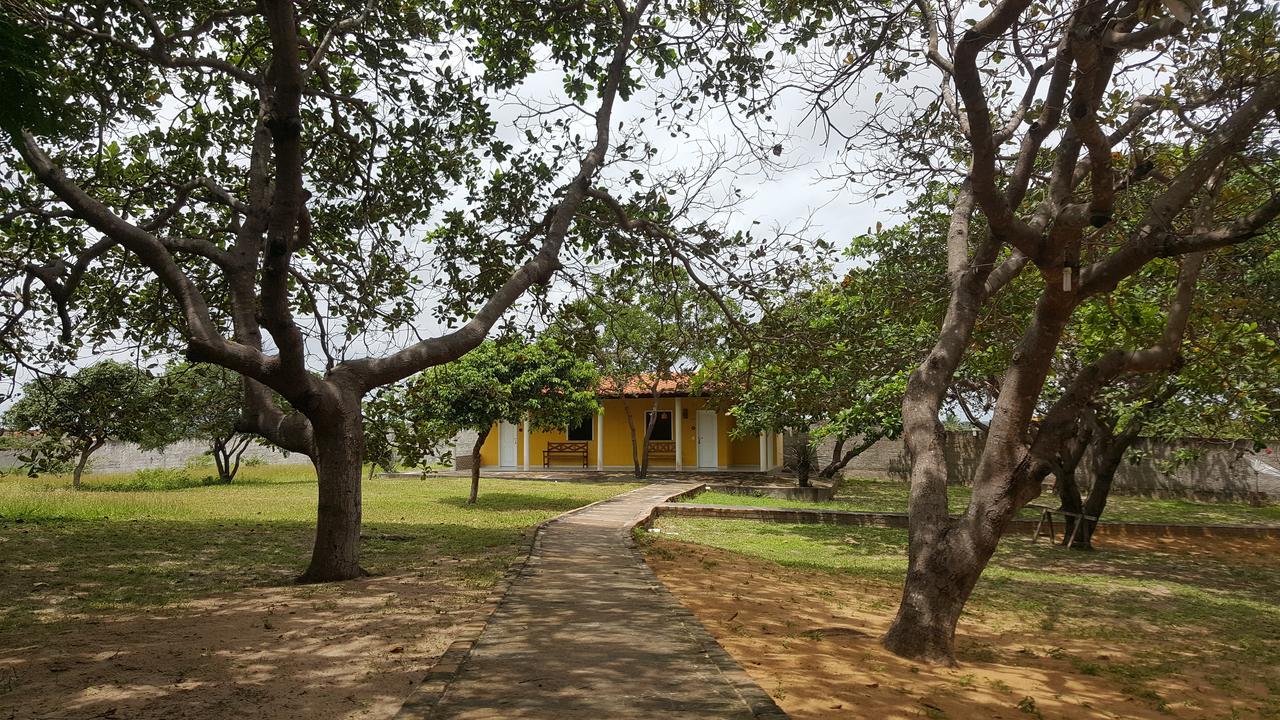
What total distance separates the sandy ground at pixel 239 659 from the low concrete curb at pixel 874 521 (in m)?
7.72

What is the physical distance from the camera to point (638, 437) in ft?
99.1

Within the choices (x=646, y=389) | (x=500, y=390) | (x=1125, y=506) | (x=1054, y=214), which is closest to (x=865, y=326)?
(x=1054, y=214)

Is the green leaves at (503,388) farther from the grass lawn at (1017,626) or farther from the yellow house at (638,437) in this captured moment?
the yellow house at (638,437)

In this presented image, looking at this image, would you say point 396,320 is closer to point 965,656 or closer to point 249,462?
point 965,656

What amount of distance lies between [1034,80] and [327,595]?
7186 mm

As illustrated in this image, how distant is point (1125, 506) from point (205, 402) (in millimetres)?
20528

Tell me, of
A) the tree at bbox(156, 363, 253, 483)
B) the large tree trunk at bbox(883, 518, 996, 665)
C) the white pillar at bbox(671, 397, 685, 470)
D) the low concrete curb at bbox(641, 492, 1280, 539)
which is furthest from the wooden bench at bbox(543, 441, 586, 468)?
the large tree trunk at bbox(883, 518, 996, 665)

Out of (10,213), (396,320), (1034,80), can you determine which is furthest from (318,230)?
(1034,80)

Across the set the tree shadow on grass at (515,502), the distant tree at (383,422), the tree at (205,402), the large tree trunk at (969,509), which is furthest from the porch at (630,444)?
the large tree trunk at (969,509)

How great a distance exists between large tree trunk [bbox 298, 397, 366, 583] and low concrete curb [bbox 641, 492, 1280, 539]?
21.7 ft

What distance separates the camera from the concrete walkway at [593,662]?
12.2 feet

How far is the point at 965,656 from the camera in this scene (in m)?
5.78

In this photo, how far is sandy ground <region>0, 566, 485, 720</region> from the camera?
3627 millimetres

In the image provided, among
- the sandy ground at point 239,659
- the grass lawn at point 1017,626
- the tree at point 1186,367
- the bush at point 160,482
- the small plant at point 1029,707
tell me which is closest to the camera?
the sandy ground at point 239,659
